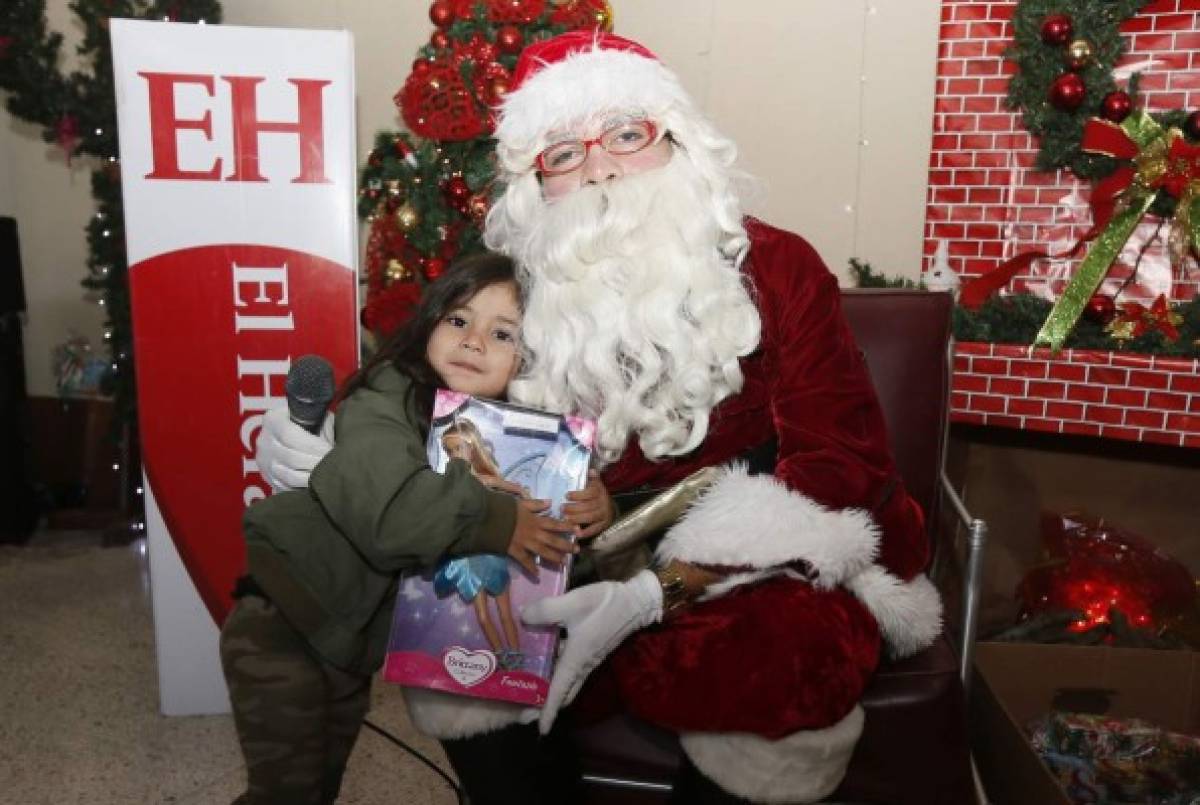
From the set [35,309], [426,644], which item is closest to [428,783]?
[426,644]

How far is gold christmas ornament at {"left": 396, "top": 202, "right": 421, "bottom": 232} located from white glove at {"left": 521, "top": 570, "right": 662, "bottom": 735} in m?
1.69

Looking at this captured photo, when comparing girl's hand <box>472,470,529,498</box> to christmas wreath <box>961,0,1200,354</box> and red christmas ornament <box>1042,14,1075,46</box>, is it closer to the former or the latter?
christmas wreath <box>961,0,1200,354</box>

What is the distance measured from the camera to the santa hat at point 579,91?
143cm

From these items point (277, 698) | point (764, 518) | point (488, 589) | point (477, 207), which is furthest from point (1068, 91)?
point (277, 698)

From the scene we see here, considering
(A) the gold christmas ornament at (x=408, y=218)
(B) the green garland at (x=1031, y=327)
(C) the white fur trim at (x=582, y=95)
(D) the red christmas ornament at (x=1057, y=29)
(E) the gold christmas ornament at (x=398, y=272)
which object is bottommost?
(B) the green garland at (x=1031, y=327)

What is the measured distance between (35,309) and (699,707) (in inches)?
145

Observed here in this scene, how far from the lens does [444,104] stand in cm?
247

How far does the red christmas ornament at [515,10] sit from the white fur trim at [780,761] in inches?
75.6

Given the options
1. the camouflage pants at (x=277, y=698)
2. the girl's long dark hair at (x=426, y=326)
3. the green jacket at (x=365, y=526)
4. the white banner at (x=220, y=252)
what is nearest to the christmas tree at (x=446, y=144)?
the white banner at (x=220, y=252)

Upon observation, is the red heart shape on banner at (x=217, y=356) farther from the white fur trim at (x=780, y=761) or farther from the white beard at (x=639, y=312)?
the white fur trim at (x=780, y=761)

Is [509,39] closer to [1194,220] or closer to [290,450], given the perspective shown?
[290,450]

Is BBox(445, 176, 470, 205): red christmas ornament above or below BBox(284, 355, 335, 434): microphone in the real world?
above

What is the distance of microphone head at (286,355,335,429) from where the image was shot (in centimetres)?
134

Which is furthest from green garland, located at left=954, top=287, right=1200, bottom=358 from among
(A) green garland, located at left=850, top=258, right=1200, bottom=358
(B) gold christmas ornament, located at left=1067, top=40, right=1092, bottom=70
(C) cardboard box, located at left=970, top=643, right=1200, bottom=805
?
(C) cardboard box, located at left=970, top=643, right=1200, bottom=805
